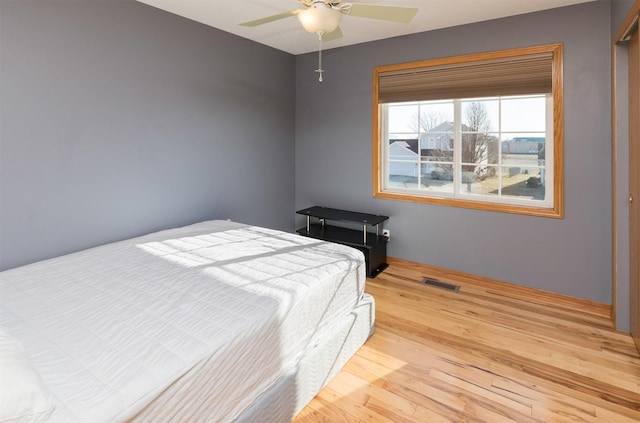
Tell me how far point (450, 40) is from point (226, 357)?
336 cm

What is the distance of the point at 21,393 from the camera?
0.98m

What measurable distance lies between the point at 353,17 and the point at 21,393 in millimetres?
3254

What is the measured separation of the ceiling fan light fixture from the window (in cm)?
193

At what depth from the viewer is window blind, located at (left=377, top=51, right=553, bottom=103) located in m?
3.08

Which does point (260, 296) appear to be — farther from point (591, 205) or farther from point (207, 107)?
point (591, 205)

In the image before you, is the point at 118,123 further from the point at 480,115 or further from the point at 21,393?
the point at 480,115

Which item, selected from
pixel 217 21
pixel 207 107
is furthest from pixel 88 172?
pixel 217 21

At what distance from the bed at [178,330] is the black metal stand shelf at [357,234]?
1119mm

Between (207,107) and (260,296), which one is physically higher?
(207,107)

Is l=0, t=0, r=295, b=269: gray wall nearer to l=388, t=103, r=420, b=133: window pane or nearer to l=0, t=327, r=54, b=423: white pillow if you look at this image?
l=388, t=103, r=420, b=133: window pane

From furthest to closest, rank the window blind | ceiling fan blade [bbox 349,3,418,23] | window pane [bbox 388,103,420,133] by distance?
1. window pane [bbox 388,103,420,133]
2. the window blind
3. ceiling fan blade [bbox 349,3,418,23]

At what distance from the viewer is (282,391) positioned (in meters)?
1.69

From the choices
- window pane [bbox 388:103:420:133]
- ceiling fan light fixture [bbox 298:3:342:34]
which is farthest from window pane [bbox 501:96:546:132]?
ceiling fan light fixture [bbox 298:3:342:34]

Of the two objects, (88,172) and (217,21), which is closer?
(88,172)
